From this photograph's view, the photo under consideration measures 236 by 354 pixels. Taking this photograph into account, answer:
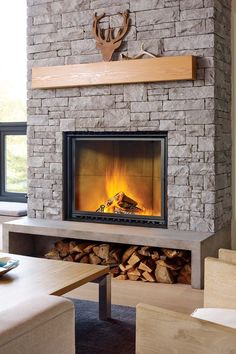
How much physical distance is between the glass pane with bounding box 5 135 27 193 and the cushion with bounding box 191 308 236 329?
3753mm

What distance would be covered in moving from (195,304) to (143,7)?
2.38 meters

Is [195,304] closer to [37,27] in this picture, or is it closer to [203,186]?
[203,186]

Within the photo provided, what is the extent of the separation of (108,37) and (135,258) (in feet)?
6.05

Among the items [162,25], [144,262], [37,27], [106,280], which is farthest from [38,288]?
[37,27]

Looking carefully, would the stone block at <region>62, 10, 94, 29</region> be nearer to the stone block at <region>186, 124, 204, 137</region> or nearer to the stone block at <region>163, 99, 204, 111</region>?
the stone block at <region>163, 99, 204, 111</region>

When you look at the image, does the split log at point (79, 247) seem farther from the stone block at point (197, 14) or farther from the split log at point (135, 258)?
the stone block at point (197, 14)

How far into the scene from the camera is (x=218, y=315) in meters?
2.05

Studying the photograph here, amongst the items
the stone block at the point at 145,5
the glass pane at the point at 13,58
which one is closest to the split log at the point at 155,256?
the stone block at the point at 145,5

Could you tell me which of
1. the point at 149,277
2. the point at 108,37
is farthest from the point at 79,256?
the point at 108,37

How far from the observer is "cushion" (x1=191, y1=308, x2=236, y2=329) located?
197cm

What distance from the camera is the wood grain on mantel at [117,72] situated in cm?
404

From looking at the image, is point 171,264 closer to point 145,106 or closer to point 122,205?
point 122,205

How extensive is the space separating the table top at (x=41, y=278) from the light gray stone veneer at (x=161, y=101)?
1.37m

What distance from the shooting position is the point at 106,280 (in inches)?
124
